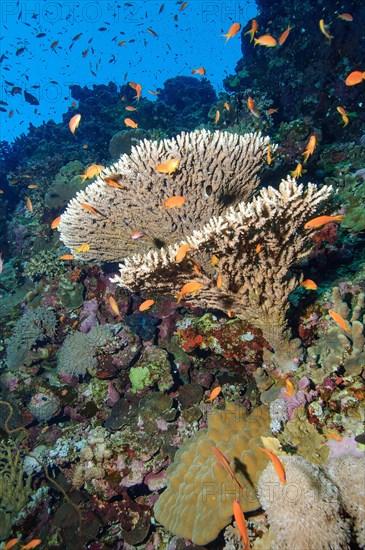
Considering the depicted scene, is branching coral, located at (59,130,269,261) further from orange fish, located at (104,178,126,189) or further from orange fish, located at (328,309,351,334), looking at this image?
orange fish, located at (328,309,351,334)

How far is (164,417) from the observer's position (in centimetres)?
458

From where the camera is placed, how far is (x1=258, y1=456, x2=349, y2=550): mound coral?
2287 mm

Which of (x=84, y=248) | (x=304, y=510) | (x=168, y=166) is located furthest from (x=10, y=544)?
(x=168, y=166)

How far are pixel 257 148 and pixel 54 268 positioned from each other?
19.4ft

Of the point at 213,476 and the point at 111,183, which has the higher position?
the point at 111,183

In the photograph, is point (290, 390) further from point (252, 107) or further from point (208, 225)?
point (252, 107)

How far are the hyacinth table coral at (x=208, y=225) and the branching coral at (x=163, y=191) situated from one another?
1 cm

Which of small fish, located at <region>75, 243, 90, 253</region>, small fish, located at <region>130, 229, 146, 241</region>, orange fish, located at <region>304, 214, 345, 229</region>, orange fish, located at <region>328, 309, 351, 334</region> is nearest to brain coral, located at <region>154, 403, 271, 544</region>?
orange fish, located at <region>328, 309, 351, 334</region>

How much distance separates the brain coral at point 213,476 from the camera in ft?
10.2

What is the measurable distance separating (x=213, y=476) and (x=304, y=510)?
115 cm

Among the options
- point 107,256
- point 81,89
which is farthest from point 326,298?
point 81,89

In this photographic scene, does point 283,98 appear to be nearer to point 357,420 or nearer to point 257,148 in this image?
point 257,148

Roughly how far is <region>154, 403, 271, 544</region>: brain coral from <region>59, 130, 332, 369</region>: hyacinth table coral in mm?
976

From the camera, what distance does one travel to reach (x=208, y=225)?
116 inches
